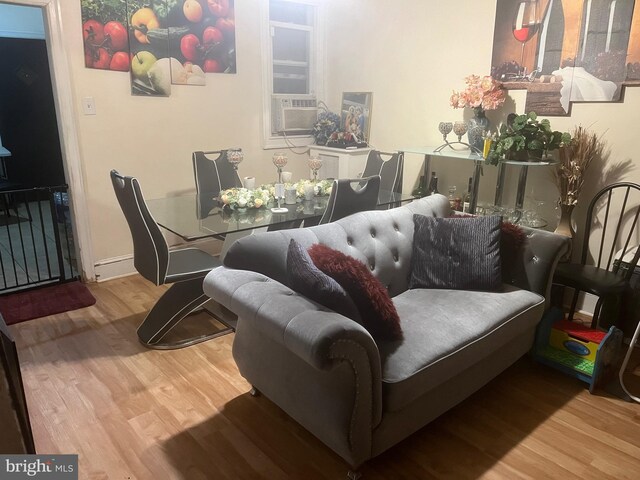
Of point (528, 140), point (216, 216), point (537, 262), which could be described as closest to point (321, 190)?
point (216, 216)

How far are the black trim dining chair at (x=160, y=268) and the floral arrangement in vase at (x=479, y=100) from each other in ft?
6.52

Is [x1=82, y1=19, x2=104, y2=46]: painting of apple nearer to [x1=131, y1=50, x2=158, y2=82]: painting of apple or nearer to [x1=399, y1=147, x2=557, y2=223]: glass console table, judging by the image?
[x1=131, y1=50, x2=158, y2=82]: painting of apple

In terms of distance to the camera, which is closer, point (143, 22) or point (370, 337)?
point (370, 337)

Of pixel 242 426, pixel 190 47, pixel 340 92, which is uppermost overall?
pixel 190 47

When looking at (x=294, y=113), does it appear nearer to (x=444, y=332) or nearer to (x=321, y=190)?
(x=321, y=190)

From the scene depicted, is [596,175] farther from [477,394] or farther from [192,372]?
[192,372]

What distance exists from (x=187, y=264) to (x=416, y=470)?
1.64 metres

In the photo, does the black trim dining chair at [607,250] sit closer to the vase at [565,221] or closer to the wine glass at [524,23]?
the vase at [565,221]

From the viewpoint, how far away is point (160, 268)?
2.51 meters

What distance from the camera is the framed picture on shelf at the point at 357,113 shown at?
4395 millimetres

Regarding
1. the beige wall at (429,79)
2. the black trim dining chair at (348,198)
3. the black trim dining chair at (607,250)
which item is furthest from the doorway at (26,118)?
the black trim dining chair at (607,250)

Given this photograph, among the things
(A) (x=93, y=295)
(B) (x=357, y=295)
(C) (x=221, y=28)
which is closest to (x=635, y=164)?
(B) (x=357, y=295)

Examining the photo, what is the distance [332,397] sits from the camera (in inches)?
65.4

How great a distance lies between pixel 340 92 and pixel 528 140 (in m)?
2.19
